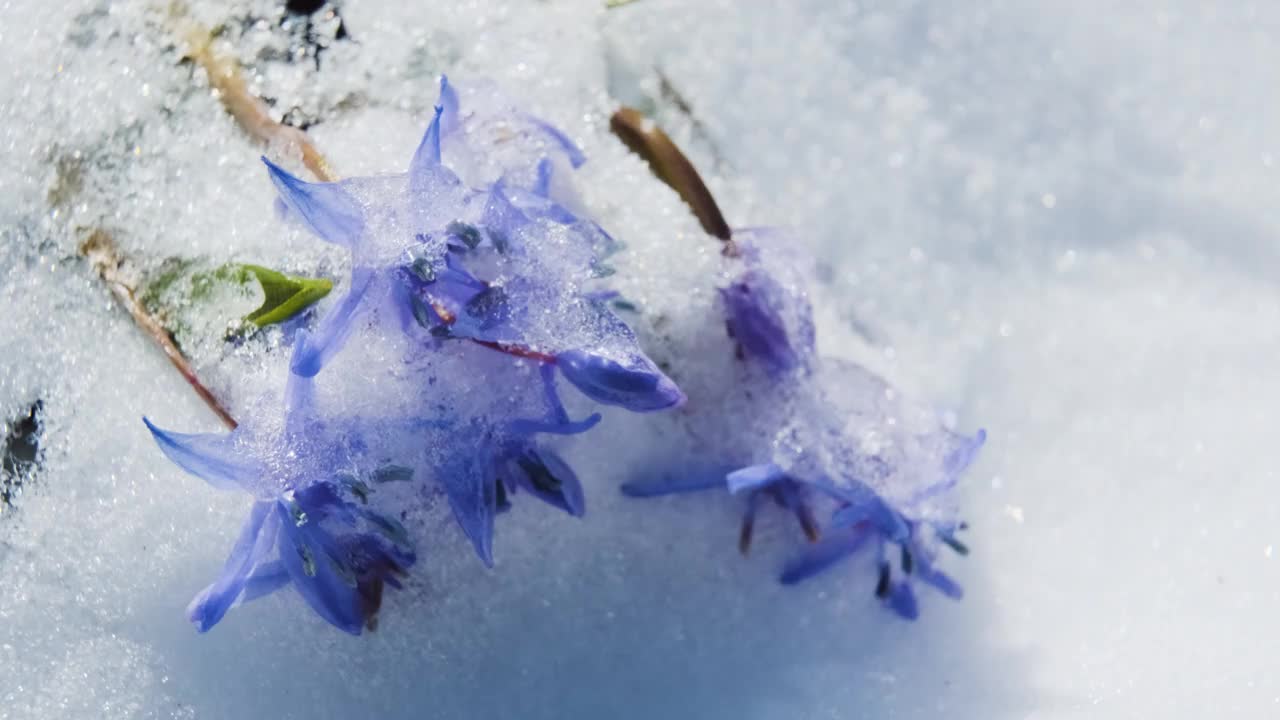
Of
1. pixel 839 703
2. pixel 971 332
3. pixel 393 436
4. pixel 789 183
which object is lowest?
pixel 839 703

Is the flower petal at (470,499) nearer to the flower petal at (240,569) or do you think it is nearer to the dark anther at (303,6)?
the flower petal at (240,569)

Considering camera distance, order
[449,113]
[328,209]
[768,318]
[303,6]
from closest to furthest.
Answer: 1. [328,209]
2. [449,113]
3. [768,318]
4. [303,6]

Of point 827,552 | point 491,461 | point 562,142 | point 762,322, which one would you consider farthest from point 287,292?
point 827,552

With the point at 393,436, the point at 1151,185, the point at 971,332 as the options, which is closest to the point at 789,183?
the point at 971,332

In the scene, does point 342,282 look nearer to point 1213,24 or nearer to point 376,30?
point 376,30

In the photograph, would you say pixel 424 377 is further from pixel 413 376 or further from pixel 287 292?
pixel 287 292

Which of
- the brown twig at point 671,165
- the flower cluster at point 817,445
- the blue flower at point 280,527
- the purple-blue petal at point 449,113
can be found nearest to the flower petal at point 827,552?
the flower cluster at point 817,445
